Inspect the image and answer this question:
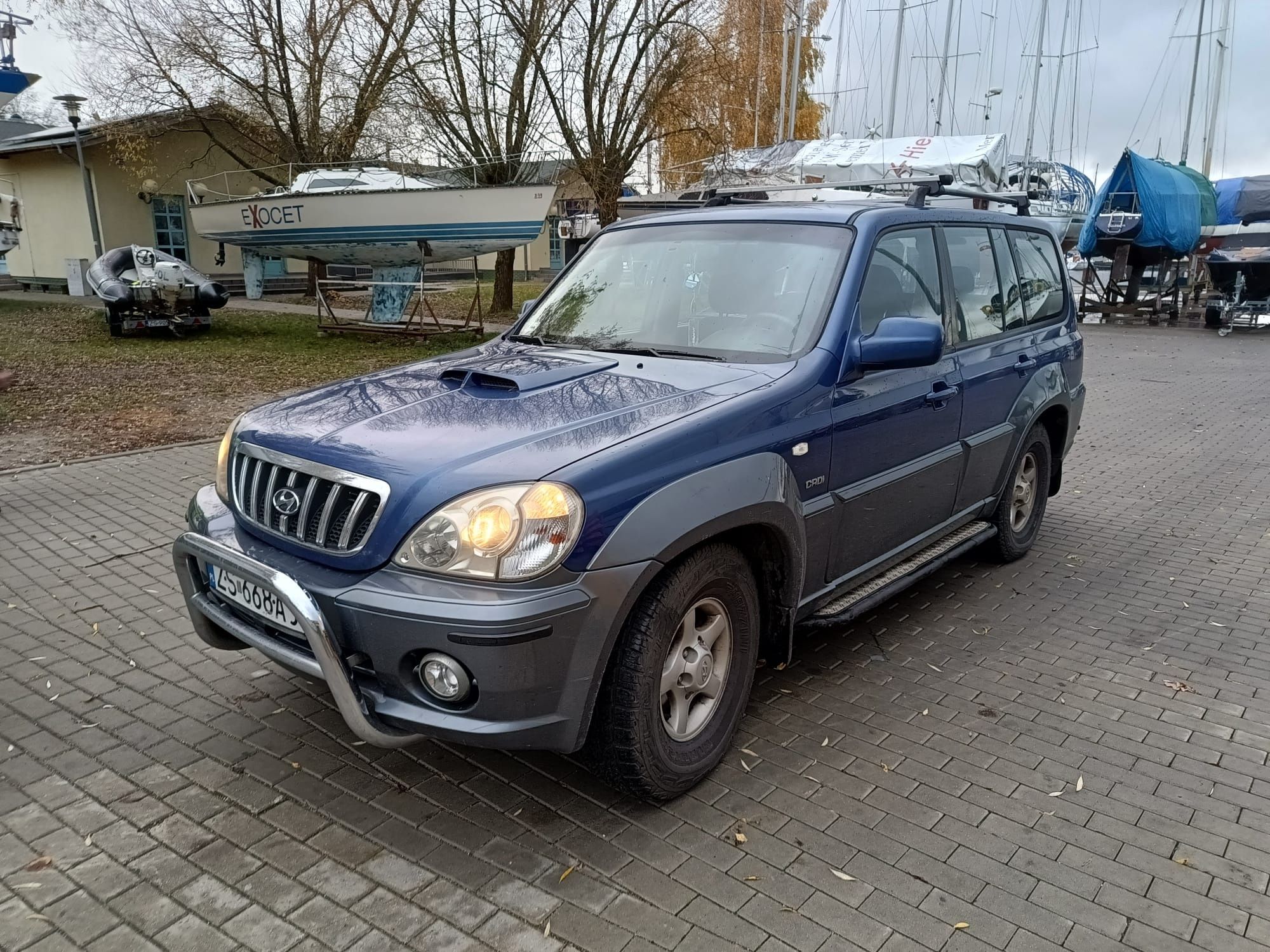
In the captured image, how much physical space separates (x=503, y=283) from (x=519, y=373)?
58.0 feet

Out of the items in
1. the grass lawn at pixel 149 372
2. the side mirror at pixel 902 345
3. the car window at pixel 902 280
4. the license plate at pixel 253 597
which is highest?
the car window at pixel 902 280

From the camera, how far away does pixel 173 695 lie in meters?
3.83

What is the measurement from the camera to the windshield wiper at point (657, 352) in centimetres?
371

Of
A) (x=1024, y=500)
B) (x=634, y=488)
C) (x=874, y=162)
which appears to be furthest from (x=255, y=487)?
(x=874, y=162)

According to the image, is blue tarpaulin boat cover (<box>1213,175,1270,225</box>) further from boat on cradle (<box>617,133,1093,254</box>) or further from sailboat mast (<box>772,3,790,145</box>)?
sailboat mast (<box>772,3,790,145</box>)

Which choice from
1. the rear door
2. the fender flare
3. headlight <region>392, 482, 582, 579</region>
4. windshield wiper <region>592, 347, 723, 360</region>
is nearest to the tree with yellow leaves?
the rear door

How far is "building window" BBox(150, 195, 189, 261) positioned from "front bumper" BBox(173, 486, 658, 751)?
2388cm

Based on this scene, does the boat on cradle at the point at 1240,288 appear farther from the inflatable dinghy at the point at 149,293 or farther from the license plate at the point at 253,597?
the license plate at the point at 253,597

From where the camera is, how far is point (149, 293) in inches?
593

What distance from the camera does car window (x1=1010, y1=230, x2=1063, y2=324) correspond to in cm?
521

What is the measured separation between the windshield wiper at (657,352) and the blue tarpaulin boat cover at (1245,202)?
33857 mm

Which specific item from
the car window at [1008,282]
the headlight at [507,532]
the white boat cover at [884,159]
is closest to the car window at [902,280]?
the car window at [1008,282]

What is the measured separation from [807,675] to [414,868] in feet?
6.39

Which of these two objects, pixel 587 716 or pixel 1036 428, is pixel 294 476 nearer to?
pixel 587 716
